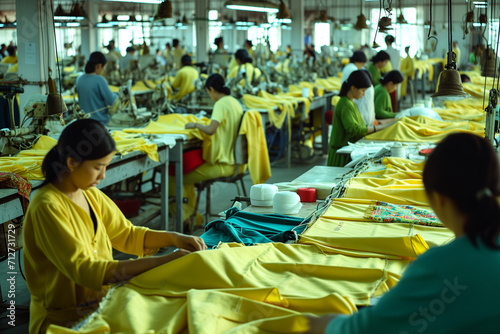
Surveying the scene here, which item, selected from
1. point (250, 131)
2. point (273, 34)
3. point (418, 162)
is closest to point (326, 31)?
point (273, 34)

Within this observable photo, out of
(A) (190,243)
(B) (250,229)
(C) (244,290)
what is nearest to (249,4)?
(B) (250,229)

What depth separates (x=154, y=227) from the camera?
5.99 m

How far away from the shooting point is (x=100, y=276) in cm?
193

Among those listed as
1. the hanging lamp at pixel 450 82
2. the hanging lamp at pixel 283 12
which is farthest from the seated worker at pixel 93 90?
the hanging lamp at pixel 450 82

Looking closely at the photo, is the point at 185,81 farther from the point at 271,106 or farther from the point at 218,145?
the point at 218,145

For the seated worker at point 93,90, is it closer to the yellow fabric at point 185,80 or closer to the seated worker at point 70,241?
the yellow fabric at point 185,80

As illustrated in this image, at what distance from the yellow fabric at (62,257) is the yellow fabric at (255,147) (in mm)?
3694

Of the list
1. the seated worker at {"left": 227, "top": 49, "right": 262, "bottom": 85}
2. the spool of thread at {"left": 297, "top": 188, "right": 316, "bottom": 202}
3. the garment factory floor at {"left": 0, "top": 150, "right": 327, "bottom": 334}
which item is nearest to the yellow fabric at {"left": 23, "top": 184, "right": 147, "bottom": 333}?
the spool of thread at {"left": 297, "top": 188, "right": 316, "bottom": 202}

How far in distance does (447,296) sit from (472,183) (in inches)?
9.9

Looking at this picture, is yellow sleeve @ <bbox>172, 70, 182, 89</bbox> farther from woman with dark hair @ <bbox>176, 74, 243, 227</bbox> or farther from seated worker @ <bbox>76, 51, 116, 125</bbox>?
Answer: woman with dark hair @ <bbox>176, 74, 243, 227</bbox>

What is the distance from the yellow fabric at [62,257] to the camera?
76.2 inches

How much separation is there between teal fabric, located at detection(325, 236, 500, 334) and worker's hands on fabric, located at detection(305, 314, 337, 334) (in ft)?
0.38

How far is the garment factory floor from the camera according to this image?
3836 millimetres

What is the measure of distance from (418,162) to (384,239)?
5.71 ft
